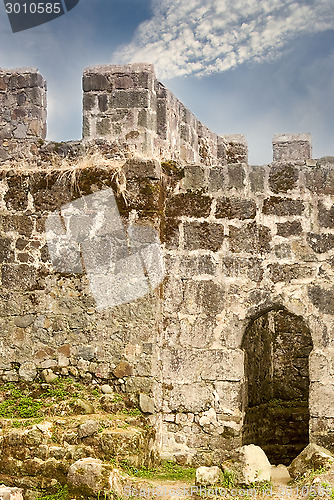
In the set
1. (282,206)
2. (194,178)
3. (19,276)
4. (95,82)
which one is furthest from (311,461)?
(95,82)

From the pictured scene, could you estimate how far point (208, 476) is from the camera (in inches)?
200

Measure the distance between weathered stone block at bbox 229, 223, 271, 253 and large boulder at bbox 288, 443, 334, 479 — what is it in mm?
1833

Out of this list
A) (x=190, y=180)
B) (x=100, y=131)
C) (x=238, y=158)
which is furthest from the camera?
(x=238, y=158)

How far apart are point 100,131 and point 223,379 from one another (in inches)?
179

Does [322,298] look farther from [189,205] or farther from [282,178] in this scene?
[189,205]

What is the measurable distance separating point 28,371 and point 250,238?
2.45 m

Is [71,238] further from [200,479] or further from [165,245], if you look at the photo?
[200,479]

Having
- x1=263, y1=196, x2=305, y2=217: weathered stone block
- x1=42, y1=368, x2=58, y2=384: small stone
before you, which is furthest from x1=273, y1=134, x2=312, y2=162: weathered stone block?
x1=42, y1=368, x2=58, y2=384: small stone

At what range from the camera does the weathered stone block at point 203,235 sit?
6.19 m

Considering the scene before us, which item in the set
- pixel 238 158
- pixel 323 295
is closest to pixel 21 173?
pixel 323 295

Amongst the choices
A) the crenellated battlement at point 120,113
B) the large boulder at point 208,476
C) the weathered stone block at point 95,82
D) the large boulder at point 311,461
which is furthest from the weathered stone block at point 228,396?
the weathered stone block at point 95,82

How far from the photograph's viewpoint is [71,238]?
20.2 feet

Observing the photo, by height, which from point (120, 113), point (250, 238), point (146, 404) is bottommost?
point (146, 404)

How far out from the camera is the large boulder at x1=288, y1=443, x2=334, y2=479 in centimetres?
525
